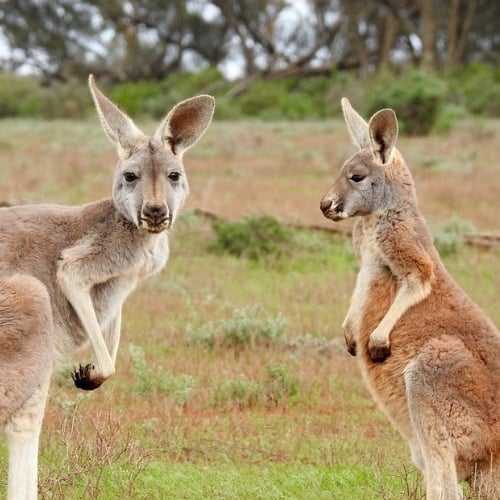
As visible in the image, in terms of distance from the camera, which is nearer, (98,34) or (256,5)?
(256,5)

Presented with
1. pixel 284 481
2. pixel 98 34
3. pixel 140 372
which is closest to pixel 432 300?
pixel 284 481

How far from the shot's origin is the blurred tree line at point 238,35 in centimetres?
4081

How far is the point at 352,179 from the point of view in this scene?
5254 millimetres

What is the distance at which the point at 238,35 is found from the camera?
44344 mm

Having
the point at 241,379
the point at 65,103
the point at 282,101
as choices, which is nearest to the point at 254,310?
the point at 241,379

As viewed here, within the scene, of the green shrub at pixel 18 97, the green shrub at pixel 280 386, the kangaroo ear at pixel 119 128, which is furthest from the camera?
the green shrub at pixel 18 97

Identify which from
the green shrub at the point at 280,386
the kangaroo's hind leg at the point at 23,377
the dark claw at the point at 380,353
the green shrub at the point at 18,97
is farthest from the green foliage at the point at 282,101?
the kangaroo's hind leg at the point at 23,377

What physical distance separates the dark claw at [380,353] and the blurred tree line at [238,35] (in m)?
34.7

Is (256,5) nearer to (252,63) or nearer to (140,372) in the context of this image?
Answer: (252,63)

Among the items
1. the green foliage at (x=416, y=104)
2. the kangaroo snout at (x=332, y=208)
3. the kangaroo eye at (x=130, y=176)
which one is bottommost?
the green foliage at (x=416, y=104)

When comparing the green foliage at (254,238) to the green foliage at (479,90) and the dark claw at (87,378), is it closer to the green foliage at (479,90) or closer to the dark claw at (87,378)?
the dark claw at (87,378)

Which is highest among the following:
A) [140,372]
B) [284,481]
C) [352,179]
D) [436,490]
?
[352,179]

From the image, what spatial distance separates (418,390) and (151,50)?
1789 inches

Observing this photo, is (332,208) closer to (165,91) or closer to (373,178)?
(373,178)
